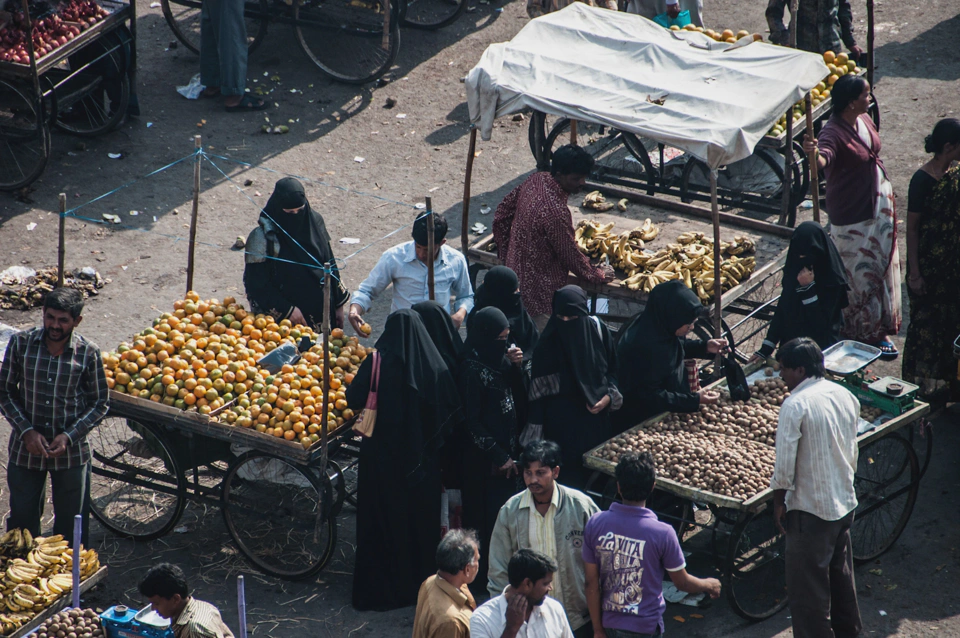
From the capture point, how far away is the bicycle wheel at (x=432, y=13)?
12.7 m

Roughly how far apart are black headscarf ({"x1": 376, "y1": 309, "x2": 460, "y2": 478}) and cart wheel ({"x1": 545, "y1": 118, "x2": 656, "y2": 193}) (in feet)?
11.6

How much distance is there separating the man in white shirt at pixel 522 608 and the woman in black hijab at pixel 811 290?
3.05 metres

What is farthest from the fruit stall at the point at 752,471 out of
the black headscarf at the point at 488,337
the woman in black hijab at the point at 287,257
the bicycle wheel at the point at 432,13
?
the bicycle wheel at the point at 432,13

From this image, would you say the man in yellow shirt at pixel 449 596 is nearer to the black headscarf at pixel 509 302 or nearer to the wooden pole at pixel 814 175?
the black headscarf at pixel 509 302

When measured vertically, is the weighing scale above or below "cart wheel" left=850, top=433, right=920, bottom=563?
above

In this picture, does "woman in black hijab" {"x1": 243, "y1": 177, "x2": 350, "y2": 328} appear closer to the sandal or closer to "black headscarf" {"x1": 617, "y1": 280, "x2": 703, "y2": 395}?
"black headscarf" {"x1": 617, "y1": 280, "x2": 703, "y2": 395}

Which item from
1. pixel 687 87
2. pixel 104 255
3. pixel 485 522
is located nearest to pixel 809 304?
pixel 687 87

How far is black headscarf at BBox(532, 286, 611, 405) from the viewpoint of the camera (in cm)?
575

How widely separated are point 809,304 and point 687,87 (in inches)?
67.7

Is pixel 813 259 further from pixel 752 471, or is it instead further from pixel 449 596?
pixel 449 596

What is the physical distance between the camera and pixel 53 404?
5.72 metres

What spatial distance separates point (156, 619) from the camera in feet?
15.8

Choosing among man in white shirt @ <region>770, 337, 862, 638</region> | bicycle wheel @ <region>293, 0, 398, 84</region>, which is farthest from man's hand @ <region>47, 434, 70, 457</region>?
bicycle wheel @ <region>293, 0, 398, 84</region>

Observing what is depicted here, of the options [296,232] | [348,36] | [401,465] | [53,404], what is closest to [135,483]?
[53,404]
